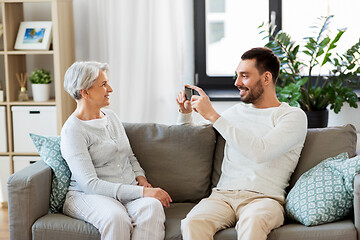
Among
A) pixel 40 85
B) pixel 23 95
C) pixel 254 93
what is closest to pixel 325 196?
pixel 254 93

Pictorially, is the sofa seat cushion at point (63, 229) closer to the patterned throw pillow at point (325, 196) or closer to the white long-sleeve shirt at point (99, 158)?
the white long-sleeve shirt at point (99, 158)

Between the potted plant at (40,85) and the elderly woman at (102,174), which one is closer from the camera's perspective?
the elderly woman at (102,174)

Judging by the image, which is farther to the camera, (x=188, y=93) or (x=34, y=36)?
(x=34, y=36)

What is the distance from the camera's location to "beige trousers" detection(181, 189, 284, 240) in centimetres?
221

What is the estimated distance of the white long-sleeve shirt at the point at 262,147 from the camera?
2.39m

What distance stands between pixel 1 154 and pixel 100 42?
1091 millimetres

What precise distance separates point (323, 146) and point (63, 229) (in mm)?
1269

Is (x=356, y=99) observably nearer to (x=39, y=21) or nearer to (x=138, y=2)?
(x=138, y=2)

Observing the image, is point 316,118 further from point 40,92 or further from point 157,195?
point 40,92

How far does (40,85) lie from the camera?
12.8 ft

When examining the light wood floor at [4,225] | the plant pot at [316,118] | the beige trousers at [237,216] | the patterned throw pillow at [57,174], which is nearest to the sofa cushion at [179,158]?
the beige trousers at [237,216]

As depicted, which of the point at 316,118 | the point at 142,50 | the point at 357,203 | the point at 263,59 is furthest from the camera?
the point at 142,50

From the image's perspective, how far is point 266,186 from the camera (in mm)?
2449

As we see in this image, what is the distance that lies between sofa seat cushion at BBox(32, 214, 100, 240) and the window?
189cm
